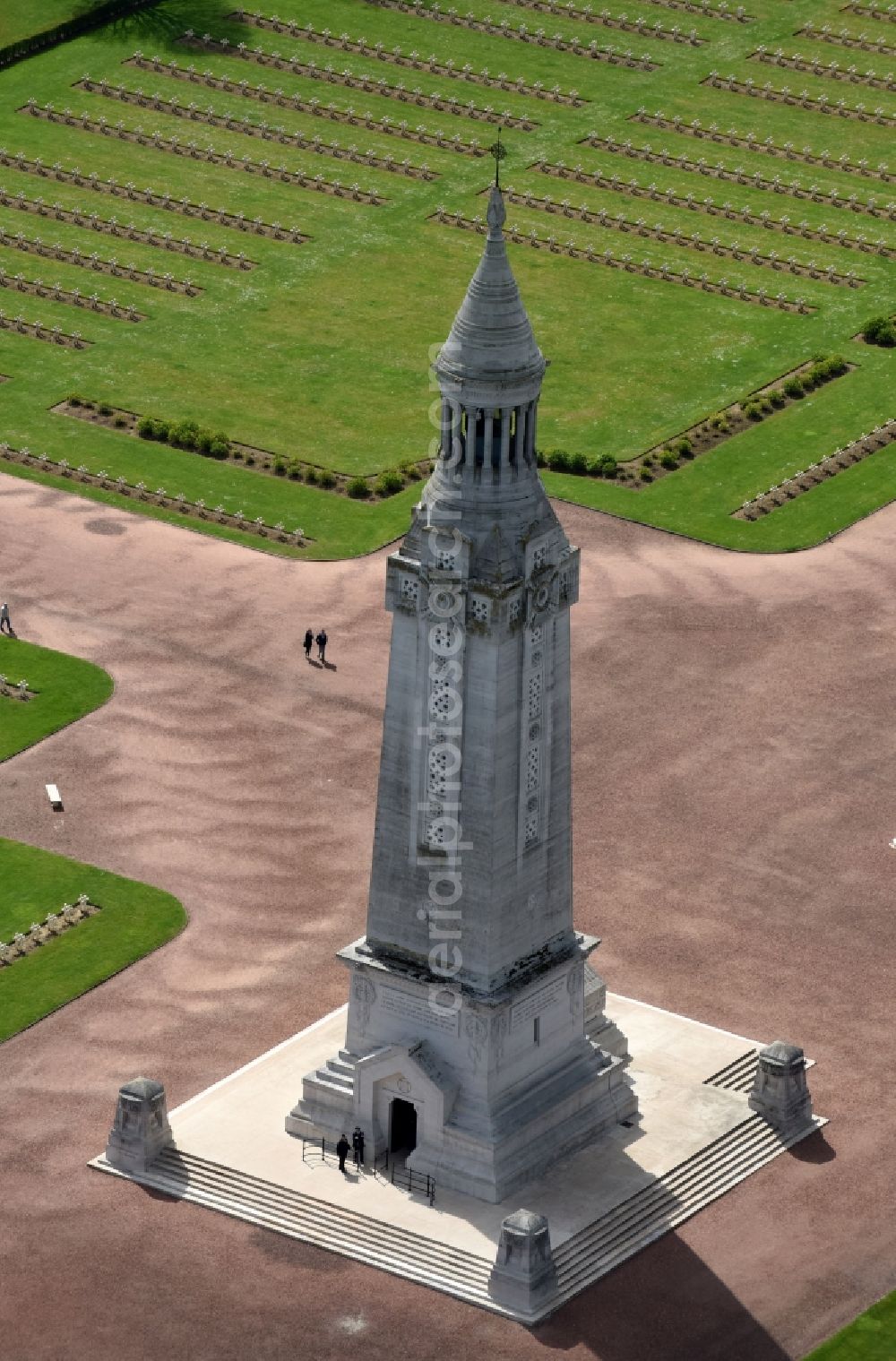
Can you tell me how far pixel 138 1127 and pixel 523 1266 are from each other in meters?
15.0

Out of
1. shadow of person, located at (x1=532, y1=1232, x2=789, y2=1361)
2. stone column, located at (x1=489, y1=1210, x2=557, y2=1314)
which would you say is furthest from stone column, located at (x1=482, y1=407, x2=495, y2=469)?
shadow of person, located at (x1=532, y1=1232, x2=789, y2=1361)

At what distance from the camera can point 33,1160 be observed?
13812 centimetres

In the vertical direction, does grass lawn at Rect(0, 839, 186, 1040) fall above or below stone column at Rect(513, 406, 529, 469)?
below

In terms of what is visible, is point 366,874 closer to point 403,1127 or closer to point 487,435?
point 403,1127

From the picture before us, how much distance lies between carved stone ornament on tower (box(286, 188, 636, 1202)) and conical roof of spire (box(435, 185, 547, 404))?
6 centimetres

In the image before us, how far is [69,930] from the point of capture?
152m

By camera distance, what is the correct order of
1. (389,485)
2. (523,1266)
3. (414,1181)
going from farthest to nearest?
(389,485) → (414,1181) → (523,1266)

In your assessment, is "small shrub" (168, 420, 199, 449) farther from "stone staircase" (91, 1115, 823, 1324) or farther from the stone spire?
the stone spire

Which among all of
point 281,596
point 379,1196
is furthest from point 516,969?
point 281,596

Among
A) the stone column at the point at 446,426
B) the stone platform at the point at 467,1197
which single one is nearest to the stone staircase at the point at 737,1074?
the stone platform at the point at 467,1197

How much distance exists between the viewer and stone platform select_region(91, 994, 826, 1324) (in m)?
133

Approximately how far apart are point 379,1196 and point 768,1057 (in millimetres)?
14914

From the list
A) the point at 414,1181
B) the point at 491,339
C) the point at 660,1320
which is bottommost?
the point at 660,1320

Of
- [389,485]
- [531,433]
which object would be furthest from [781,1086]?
[389,485]
